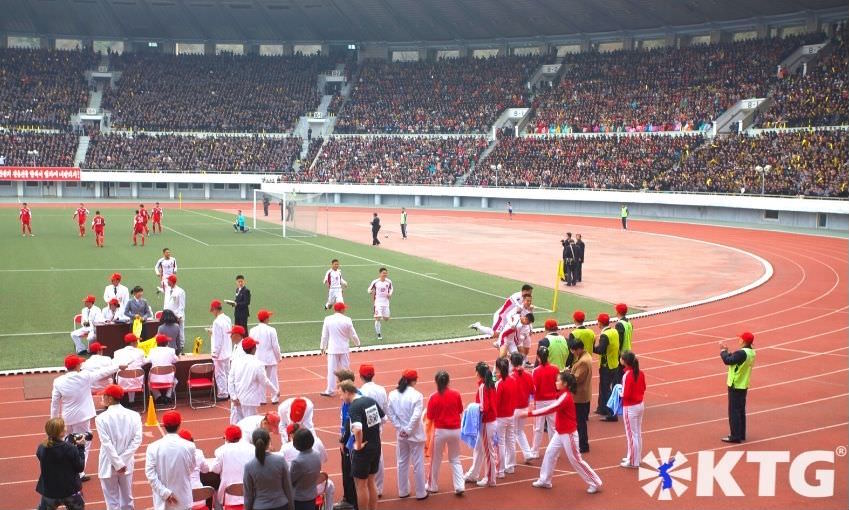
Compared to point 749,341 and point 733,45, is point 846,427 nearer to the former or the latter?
point 749,341

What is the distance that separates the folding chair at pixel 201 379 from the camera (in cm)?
1398

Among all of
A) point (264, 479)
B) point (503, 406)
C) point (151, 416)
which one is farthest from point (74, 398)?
point (503, 406)

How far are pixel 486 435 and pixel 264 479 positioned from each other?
347cm

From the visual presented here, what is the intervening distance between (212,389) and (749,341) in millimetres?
8600

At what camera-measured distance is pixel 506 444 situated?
11.3 meters

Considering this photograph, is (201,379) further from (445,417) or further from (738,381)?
(738,381)

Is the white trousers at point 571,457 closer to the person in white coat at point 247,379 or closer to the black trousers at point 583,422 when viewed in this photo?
the black trousers at point 583,422

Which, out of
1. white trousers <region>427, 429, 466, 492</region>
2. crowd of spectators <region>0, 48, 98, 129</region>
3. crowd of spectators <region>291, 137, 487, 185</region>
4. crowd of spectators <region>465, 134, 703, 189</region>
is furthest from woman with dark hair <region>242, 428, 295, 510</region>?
crowd of spectators <region>0, 48, 98, 129</region>

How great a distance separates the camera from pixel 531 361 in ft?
58.3

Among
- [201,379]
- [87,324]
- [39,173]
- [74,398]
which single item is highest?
[39,173]

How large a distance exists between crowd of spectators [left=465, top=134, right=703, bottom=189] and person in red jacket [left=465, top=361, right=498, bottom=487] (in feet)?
168

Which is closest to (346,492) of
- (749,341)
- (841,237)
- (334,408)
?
(334,408)

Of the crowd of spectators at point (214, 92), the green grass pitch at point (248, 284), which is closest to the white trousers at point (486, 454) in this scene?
the green grass pitch at point (248, 284)

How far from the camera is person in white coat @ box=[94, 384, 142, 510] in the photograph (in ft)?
30.0
